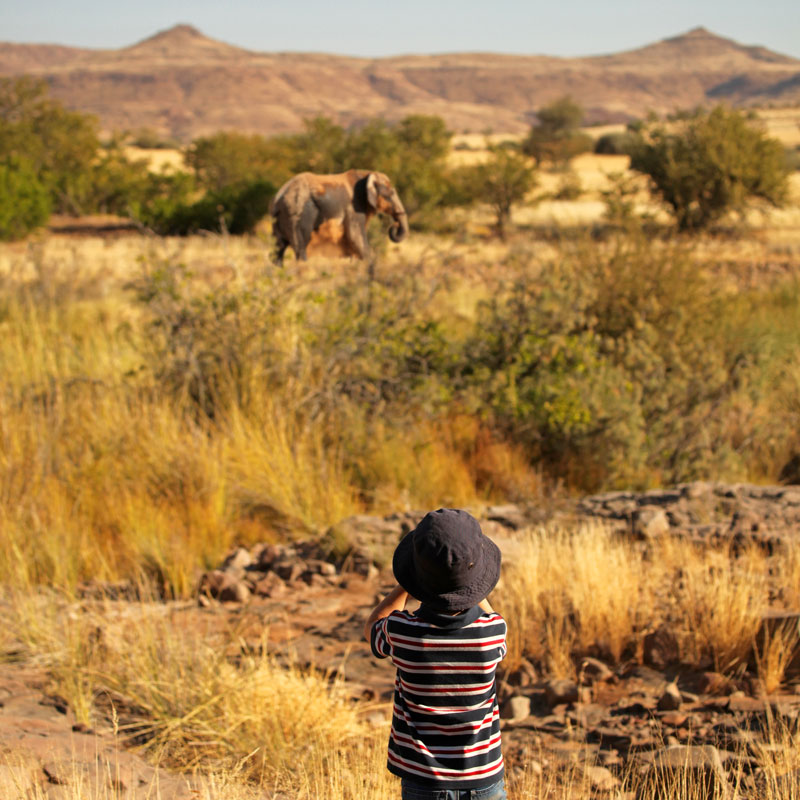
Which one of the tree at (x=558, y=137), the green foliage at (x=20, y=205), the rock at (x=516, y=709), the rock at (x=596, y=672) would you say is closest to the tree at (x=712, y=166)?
the tree at (x=558, y=137)

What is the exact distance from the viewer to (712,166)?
76.0ft

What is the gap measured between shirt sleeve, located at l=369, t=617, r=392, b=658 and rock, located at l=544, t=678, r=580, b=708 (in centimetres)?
193

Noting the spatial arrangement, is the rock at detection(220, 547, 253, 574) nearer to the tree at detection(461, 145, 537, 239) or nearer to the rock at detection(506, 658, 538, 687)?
the rock at detection(506, 658, 538, 687)

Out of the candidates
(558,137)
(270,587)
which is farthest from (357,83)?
(270,587)

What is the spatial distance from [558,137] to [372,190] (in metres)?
59.1

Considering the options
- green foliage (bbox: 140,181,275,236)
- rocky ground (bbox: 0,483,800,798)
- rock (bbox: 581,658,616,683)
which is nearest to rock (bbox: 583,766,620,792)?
rocky ground (bbox: 0,483,800,798)

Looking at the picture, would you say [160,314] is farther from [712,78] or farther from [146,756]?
[712,78]

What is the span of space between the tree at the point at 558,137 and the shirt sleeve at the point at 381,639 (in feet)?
116

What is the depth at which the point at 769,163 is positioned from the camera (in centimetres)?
2342

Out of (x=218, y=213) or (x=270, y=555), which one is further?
(x=218, y=213)

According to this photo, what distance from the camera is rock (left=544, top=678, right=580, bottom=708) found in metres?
3.82

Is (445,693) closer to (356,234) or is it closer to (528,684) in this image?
(356,234)

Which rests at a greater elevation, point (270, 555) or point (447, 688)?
point (447, 688)

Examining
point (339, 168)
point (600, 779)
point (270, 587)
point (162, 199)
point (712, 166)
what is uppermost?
point (712, 166)
